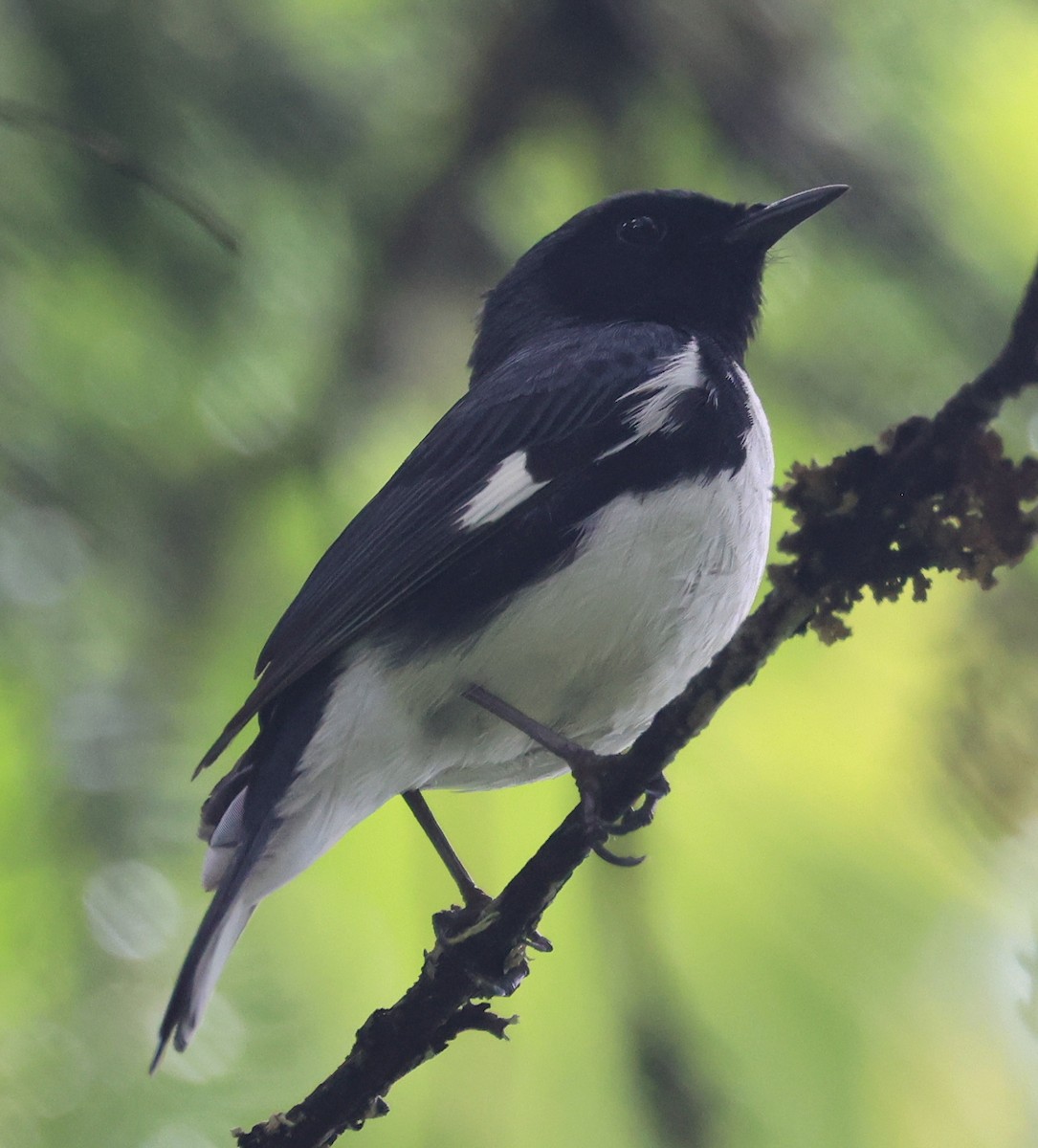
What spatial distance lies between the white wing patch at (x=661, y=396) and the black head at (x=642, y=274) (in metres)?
0.39

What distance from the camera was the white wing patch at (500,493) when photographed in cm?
243

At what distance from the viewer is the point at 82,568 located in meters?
2.52

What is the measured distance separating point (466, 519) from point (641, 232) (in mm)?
1026

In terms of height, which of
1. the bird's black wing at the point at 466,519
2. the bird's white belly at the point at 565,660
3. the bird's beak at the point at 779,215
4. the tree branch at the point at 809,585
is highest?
the bird's beak at the point at 779,215

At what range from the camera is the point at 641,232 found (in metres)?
3.14

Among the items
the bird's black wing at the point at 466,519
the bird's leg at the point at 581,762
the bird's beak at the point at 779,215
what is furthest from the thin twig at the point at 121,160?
the bird's beak at the point at 779,215

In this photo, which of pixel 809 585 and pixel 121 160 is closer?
pixel 809 585

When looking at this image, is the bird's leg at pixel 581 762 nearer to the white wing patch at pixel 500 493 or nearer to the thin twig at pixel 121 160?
the white wing patch at pixel 500 493

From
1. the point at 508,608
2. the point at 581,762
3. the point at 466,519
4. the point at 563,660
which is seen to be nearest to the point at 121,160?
the point at 466,519

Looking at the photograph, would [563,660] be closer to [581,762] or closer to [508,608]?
[508,608]

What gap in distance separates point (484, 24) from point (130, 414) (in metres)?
0.96

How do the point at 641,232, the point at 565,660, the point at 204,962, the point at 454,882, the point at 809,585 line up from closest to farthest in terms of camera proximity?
the point at 809,585, the point at 204,962, the point at 565,660, the point at 454,882, the point at 641,232

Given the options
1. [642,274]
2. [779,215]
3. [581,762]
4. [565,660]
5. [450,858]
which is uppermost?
[642,274]

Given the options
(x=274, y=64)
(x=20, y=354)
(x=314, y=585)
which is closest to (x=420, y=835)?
(x=314, y=585)
